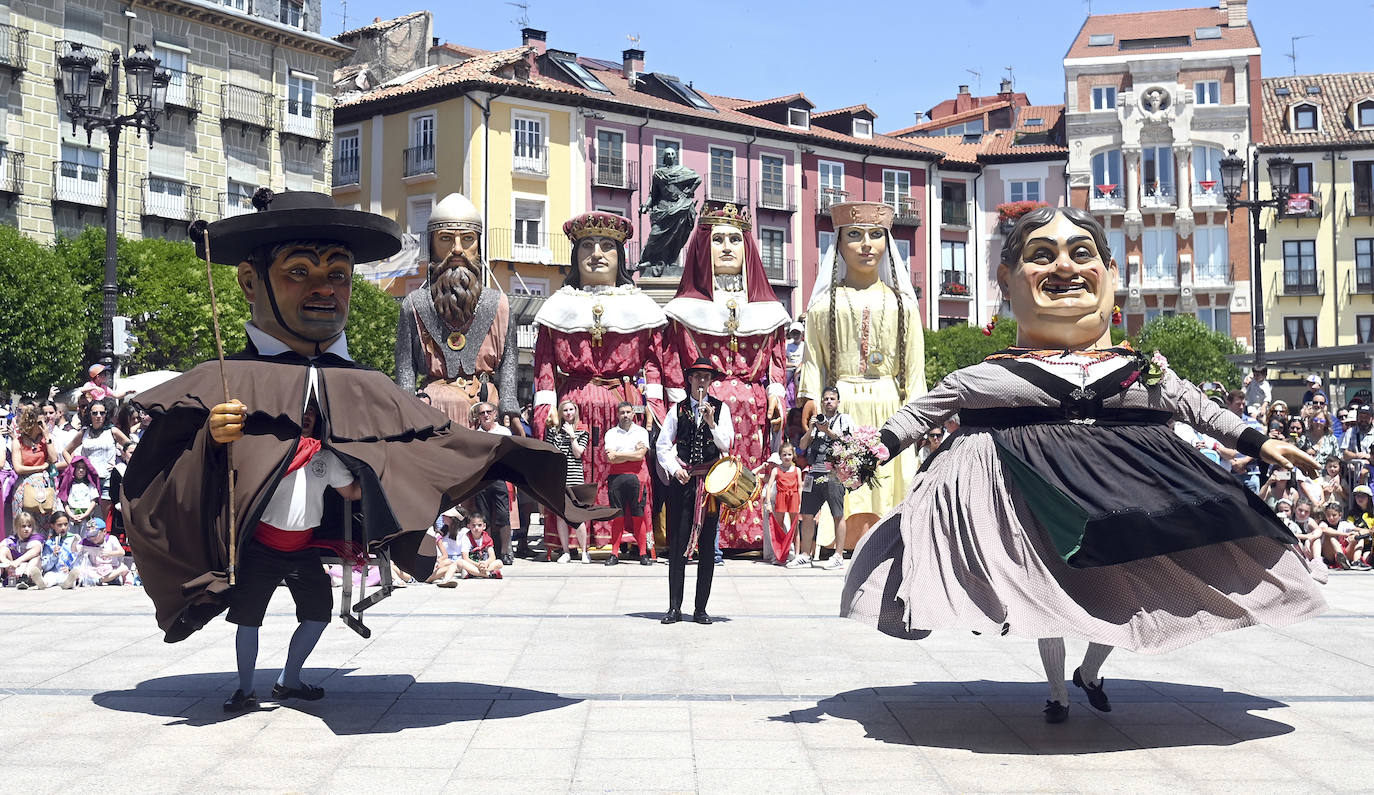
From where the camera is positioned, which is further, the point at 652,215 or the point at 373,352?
the point at 373,352

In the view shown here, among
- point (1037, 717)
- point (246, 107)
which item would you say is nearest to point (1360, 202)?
point (246, 107)

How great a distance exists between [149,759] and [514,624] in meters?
3.85

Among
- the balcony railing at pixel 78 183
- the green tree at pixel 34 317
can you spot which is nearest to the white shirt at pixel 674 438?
the green tree at pixel 34 317

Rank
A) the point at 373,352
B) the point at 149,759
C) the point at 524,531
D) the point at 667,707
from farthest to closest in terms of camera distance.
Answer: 1. the point at 373,352
2. the point at 524,531
3. the point at 667,707
4. the point at 149,759

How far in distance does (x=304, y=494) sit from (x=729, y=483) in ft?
10.6

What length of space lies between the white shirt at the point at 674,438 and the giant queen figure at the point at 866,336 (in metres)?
3.99

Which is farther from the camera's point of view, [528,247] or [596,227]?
[528,247]

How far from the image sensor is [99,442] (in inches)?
497

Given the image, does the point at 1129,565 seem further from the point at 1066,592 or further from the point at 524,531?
the point at 524,531

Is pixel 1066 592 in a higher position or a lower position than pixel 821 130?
lower

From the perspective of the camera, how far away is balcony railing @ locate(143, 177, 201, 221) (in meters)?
36.6

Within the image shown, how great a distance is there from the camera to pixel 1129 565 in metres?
5.69

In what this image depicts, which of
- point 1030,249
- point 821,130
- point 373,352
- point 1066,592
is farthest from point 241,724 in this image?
point 821,130

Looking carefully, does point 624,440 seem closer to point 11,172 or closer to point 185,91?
point 11,172
